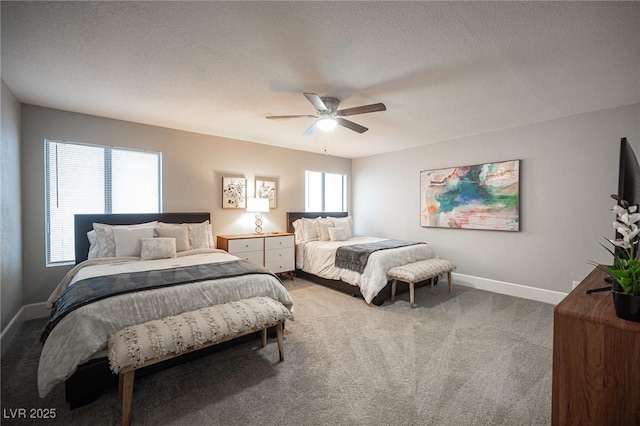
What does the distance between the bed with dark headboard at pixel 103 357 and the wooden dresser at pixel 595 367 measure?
2079mm

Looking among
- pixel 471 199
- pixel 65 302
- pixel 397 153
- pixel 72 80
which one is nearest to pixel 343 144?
pixel 397 153

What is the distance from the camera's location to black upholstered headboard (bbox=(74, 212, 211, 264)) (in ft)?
11.1

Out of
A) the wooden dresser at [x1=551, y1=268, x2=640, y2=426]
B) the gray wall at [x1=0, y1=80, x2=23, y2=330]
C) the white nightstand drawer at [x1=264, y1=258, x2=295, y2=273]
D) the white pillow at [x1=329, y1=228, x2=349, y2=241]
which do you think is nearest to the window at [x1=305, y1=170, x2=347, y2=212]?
the white pillow at [x1=329, y1=228, x2=349, y2=241]

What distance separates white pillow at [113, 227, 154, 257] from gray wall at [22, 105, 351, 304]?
33.5 inches

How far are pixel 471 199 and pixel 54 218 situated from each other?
592 cm

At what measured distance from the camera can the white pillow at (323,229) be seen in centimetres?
512

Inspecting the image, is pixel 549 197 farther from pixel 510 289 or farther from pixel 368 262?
pixel 368 262

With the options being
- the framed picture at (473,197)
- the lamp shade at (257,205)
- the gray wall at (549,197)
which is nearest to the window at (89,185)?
the lamp shade at (257,205)

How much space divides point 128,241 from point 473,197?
500cm

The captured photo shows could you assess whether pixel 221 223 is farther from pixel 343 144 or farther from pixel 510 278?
pixel 510 278

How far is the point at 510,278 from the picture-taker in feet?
13.6

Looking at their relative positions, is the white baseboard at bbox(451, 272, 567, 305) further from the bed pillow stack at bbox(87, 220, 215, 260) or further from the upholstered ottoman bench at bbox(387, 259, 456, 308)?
the bed pillow stack at bbox(87, 220, 215, 260)

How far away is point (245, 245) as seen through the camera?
435cm

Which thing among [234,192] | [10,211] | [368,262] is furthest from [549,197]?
[10,211]
